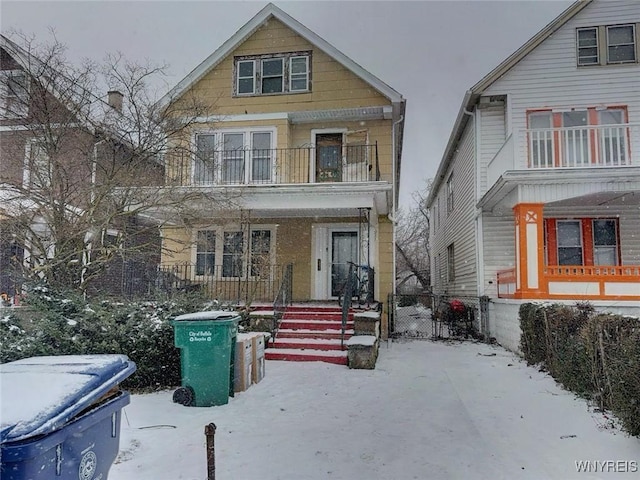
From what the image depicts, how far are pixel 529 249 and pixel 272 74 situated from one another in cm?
844

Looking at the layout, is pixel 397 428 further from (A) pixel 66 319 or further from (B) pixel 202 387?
(A) pixel 66 319

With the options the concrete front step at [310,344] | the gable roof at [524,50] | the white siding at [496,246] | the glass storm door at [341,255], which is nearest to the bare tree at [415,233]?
the white siding at [496,246]

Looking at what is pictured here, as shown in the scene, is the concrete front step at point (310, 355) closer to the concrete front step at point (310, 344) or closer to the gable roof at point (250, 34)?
the concrete front step at point (310, 344)

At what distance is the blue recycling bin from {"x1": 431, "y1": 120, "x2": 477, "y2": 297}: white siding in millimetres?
11377

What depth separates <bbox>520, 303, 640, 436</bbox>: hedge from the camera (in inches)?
156

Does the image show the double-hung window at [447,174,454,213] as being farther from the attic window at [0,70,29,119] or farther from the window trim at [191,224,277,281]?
the attic window at [0,70,29,119]

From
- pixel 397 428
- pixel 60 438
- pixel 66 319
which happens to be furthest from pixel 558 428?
pixel 66 319

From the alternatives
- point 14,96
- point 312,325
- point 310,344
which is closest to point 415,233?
→ point 312,325

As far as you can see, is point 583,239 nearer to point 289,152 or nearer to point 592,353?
point 592,353

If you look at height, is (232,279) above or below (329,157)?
below

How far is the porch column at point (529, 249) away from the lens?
951 cm

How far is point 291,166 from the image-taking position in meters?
12.5

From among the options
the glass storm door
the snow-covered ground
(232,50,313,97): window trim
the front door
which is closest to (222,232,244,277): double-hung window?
the glass storm door

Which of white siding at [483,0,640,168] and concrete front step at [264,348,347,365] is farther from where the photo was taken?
white siding at [483,0,640,168]
